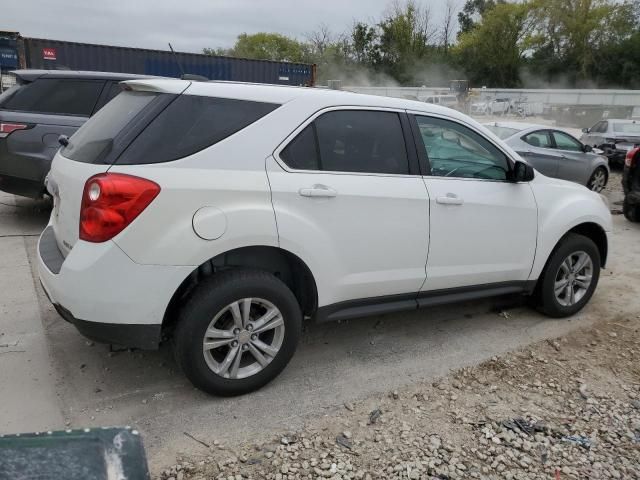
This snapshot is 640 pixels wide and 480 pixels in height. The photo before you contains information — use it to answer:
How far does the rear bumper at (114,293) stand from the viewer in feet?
8.59

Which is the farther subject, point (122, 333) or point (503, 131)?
point (503, 131)

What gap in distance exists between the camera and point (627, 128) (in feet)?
51.8

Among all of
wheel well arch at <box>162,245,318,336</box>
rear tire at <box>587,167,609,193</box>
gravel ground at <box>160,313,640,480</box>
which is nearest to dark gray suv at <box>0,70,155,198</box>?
wheel well arch at <box>162,245,318,336</box>

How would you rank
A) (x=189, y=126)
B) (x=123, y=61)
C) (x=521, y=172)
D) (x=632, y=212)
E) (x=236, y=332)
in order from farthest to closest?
(x=123, y=61) → (x=632, y=212) → (x=521, y=172) → (x=236, y=332) → (x=189, y=126)

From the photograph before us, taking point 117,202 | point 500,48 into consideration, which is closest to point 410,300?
point 117,202

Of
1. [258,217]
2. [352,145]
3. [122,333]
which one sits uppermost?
[352,145]

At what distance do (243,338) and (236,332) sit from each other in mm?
55

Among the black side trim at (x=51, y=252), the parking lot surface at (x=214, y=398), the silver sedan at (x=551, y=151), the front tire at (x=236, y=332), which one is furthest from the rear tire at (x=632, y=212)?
the black side trim at (x=51, y=252)

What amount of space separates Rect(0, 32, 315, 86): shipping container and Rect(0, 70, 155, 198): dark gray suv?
9.32 metres

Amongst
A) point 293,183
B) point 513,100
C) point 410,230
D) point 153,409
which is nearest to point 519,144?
point 410,230

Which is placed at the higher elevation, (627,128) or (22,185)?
(627,128)

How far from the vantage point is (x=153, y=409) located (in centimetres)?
295

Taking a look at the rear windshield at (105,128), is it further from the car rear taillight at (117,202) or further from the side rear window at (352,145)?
the side rear window at (352,145)

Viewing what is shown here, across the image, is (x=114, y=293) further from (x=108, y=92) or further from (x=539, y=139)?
(x=539, y=139)
